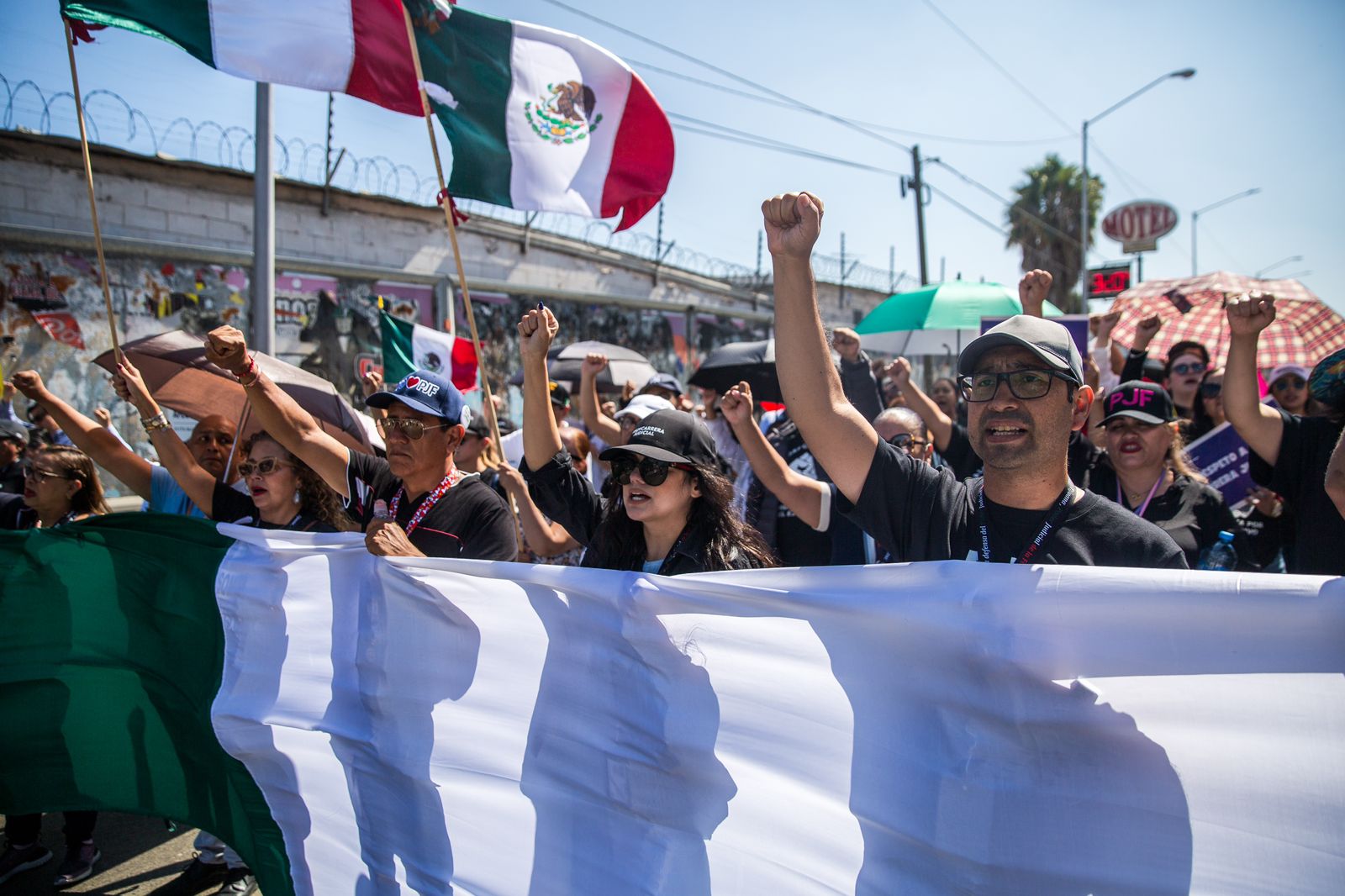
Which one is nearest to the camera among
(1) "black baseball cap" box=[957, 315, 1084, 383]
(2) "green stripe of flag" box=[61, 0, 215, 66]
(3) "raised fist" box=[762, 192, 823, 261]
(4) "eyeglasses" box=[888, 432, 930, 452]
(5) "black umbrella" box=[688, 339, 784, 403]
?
(3) "raised fist" box=[762, 192, 823, 261]

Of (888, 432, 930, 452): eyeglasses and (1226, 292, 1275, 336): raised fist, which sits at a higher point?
(1226, 292, 1275, 336): raised fist

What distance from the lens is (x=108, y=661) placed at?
3307mm

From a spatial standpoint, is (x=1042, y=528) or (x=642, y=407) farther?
(x=642, y=407)

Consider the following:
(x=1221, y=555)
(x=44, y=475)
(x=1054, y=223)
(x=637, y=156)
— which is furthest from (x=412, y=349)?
(x=1054, y=223)

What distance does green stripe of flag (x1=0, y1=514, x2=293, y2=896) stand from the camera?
10.6 feet

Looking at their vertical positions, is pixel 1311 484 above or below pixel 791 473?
below

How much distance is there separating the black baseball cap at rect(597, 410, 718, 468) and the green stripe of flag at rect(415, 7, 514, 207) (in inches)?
66.5

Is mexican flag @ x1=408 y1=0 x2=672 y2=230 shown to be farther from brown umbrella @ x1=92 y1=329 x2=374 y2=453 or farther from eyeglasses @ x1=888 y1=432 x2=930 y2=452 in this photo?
eyeglasses @ x1=888 y1=432 x2=930 y2=452

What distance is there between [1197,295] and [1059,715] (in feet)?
18.3

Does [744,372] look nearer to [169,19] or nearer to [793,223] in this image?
[169,19]

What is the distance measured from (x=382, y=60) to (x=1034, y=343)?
3206 millimetres

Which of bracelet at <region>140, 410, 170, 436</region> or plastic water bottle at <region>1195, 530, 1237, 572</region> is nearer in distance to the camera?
plastic water bottle at <region>1195, 530, 1237, 572</region>

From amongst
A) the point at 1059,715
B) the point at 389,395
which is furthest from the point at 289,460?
the point at 1059,715

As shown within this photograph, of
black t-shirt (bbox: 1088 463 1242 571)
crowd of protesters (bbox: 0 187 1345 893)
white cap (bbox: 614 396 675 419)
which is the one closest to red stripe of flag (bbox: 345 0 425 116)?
crowd of protesters (bbox: 0 187 1345 893)
